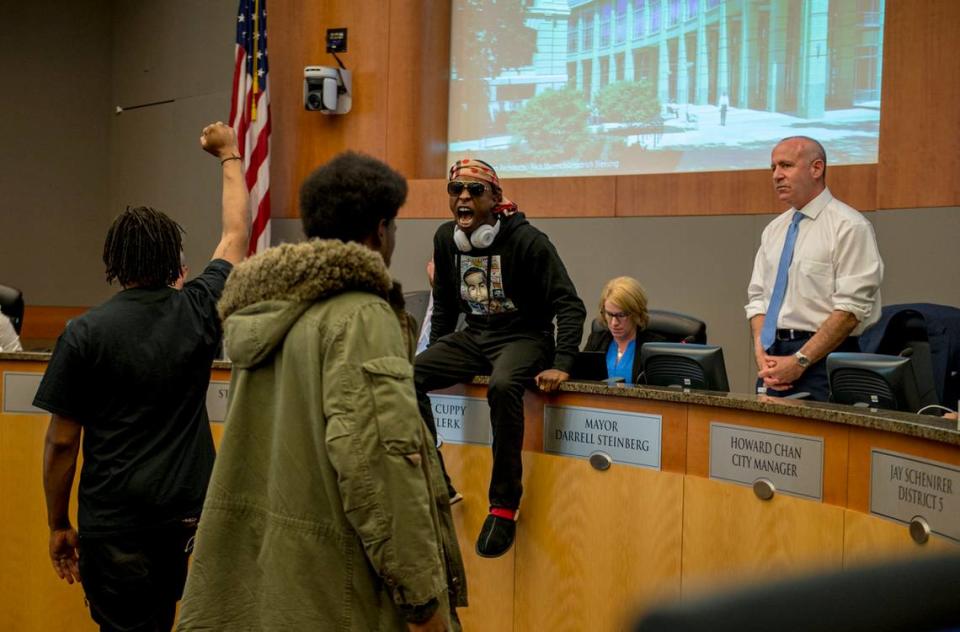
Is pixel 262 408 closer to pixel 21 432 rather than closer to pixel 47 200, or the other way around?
pixel 21 432

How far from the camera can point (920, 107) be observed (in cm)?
542

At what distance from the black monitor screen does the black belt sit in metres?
0.74

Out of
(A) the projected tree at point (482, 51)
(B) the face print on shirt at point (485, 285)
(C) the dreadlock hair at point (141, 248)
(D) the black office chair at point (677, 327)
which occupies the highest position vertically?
(A) the projected tree at point (482, 51)

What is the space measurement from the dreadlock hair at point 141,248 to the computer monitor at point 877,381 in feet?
6.07

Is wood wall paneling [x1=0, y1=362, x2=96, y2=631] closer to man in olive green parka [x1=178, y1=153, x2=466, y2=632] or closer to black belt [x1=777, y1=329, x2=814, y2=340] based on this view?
man in olive green parka [x1=178, y1=153, x2=466, y2=632]

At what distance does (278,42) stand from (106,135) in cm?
296

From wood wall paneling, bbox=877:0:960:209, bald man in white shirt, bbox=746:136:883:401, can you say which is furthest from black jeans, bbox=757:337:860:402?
wood wall paneling, bbox=877:0:960:209

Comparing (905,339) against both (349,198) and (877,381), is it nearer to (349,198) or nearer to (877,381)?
(877,381)

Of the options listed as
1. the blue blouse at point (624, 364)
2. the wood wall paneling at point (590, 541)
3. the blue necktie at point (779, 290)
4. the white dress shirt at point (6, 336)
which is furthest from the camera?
the white dress shirt at point (6, 336)

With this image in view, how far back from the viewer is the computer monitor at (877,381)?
3002 mm

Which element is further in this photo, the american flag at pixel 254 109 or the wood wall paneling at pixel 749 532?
the american flag at pixel 254 109

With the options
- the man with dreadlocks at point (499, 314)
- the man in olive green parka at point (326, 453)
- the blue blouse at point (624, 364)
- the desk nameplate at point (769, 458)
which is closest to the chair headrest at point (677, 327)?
the blue blouse at point (624, 364)

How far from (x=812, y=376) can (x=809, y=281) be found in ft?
1.13

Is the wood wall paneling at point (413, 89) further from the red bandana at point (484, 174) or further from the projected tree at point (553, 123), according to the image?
the red bandana at point (484, 174)
